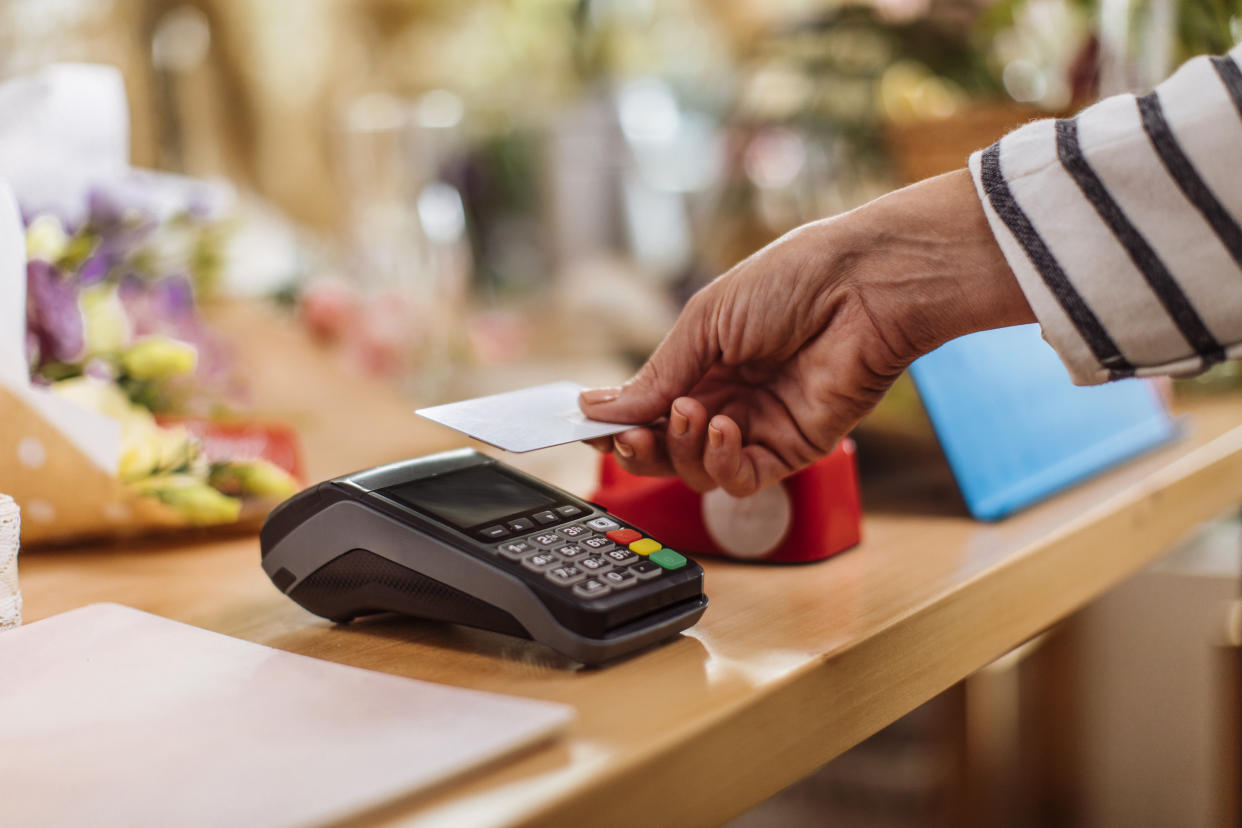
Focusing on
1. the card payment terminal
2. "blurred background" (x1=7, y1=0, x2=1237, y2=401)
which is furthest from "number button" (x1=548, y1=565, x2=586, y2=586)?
"blurred background" (x1=7, y1=0, x2=1237, y2=401)

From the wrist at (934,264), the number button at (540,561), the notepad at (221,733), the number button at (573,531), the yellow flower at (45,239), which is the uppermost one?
the yellow flower at (45,239)

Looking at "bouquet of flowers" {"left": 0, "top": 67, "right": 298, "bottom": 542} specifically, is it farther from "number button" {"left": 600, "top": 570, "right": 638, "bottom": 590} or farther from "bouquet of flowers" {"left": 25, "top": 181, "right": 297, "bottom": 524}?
"number button" {"left": 600, "top": 570, "right": 638, "bottom": 590}

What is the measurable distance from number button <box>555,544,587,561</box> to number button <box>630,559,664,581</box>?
0.02m

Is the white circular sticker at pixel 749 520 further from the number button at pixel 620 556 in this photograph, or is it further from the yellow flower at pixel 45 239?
the yellow flower at pixel 45 239

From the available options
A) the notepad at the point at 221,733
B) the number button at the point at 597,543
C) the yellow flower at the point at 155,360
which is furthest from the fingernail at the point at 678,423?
the yellow flower at the point at 155,360

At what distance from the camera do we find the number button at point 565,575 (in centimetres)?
40

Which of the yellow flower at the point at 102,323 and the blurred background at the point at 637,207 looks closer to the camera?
the yellow flower at the point at 102,323

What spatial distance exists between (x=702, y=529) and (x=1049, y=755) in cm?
95

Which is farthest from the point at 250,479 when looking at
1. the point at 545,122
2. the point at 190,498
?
the point at 545,122

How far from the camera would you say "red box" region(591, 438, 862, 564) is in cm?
55

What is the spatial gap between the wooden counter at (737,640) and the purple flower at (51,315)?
134mm

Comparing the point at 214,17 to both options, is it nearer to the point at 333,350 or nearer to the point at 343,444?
the point at 333,350

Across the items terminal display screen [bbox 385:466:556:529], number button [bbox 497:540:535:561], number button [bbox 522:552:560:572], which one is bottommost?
number button [bbox 522:552:560:572]

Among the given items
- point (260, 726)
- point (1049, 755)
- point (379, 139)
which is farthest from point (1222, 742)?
point (379, 139)
